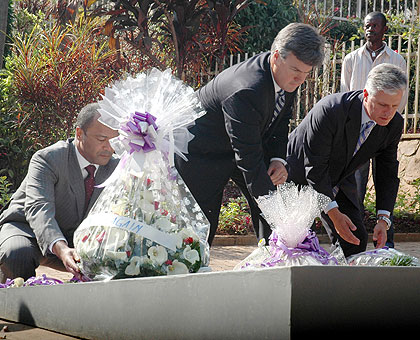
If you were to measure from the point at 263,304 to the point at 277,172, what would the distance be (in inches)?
76.6

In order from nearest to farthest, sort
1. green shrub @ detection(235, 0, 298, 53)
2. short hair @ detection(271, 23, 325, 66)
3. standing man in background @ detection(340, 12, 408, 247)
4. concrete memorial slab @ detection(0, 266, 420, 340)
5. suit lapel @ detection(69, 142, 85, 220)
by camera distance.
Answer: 1. concrete memorial slab @ detection(0, 266, 420, 340)
2. short hair @ detection(271, 23, 325, 66)
3. suit lapel @ detection(69, 142, 85, 220)
4. standing man in background @ detection(340, 12, 408, 247)
5. green shrub @ detection(235, 0, 298, 53)

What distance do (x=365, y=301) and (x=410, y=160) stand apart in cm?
746

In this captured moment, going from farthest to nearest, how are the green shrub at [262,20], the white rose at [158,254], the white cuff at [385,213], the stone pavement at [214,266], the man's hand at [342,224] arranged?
1. the green shrub at [262,20]
2. the white cuff at [385,213]
3. the man's hand at [342,224]
4. the white rose at [158,254]
5. the stone pavement at [214,266]

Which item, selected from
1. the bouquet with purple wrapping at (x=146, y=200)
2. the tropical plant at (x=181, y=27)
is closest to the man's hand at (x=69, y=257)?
the bouquet with purple wrapping at (x=146, y=200)

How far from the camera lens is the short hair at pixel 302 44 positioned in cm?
346

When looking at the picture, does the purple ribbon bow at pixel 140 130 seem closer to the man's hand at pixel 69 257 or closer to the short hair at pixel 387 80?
the man's hand at pixel 69 257

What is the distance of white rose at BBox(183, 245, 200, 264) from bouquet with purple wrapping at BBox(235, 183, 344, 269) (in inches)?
11.2

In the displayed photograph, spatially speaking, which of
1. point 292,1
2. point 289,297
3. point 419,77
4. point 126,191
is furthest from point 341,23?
point 289,297

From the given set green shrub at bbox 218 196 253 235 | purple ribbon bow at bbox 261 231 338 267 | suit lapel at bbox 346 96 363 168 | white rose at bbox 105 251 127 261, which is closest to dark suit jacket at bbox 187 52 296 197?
suit lapel at bbox 346 96 363 168

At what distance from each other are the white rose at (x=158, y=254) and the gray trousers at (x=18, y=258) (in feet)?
3.47

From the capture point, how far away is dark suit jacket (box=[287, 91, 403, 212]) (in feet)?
12.9

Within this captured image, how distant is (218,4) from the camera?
9.06 m

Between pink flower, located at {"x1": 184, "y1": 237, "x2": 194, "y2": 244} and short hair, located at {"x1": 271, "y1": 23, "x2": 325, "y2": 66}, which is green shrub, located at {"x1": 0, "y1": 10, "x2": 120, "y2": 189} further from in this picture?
pink flower, located at {"x1": 184, "y1": 237, "x2": 194, "y2": 244}

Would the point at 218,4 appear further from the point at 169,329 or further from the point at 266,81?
the point at 169,329
